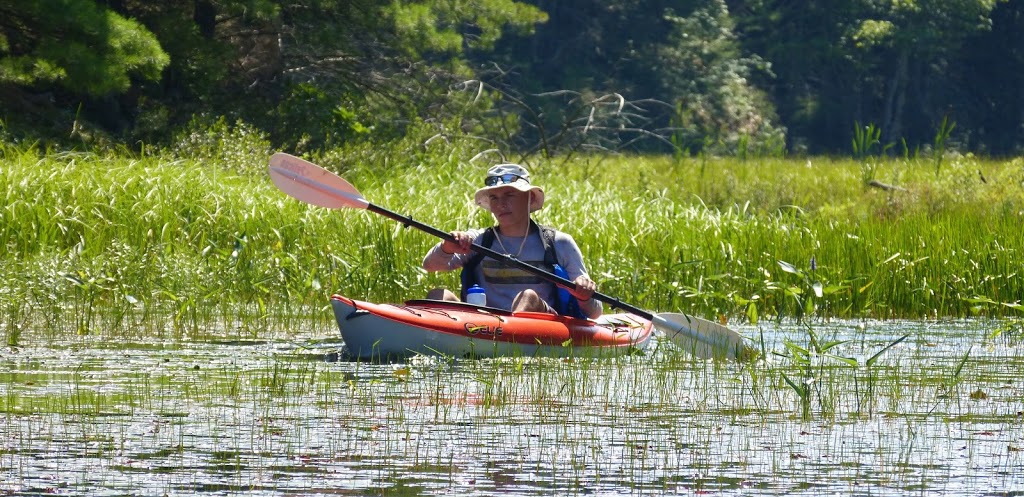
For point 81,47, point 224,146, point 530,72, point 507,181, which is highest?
point 530,72

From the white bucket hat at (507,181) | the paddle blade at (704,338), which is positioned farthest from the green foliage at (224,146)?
the paddle blade at (704,338)

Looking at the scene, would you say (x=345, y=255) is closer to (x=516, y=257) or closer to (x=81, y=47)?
(x=516, y=257)

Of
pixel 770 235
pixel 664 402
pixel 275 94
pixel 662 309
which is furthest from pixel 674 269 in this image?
pixel 275 94

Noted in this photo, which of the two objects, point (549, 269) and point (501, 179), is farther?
point (549, 269)

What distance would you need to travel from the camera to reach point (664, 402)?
652 cm

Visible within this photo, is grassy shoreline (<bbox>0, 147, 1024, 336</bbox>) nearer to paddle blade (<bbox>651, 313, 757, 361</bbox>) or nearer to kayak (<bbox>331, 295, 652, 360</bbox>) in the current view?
paddle blade (<bbox>651, 313, 757, 361</bbox>)

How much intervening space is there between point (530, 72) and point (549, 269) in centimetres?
3386

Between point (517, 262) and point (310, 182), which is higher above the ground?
point (310, 182)

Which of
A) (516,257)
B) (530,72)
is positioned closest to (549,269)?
(516,257)

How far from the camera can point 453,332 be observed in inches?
318

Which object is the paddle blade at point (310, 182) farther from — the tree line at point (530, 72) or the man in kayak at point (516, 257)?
the tree line at point (530, 72)

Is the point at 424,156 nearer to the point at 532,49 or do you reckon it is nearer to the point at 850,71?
the point at 532,49

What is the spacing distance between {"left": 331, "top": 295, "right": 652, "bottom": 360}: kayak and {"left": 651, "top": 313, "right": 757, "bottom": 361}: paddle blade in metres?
0.35

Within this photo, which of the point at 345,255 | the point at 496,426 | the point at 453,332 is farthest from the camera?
the point at 345,255
